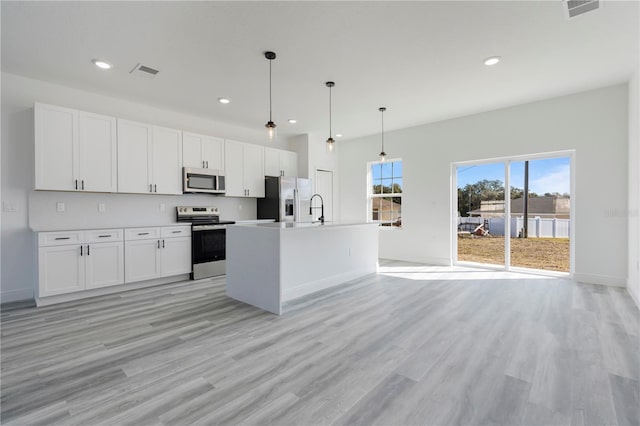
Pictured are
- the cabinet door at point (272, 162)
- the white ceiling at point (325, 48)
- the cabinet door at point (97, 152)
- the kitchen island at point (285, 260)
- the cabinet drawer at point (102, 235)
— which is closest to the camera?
the white ceiling at point (325, 48)

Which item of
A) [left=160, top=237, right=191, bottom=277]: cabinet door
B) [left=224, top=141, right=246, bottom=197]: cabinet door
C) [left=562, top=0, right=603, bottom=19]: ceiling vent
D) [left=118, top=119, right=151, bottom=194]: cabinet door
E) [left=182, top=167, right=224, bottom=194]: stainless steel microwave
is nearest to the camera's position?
[left=562, top=0, right=603, bottom=19]: ceiling vent

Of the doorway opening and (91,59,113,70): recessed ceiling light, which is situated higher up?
(91,59,113,70): recessed ceiling light

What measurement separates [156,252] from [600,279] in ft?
21.0

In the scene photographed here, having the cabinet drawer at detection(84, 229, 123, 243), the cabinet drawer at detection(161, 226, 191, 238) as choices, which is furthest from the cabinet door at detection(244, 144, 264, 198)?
the cabinet drawer at detection(84, 229, 123, 243)

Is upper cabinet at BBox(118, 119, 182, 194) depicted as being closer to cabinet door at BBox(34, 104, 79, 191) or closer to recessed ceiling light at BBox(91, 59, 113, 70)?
cabinet door at BBox(34, 104, 79, 191)

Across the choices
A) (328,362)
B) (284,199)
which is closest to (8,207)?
(284,199)

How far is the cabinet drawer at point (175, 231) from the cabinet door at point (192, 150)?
3.46ft

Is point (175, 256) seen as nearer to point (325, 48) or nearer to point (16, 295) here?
point (16, 295)

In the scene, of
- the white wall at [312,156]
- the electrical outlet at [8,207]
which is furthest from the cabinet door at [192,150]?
the white wall at [312,156]

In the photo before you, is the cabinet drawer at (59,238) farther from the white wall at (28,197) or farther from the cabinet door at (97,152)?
the cabinet door at (97,152)

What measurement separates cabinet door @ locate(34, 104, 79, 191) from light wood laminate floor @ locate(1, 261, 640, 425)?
153 cm

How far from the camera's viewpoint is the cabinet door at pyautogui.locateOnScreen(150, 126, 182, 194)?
4609mm

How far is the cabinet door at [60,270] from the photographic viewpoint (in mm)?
3463

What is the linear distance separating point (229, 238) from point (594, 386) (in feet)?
11.5
